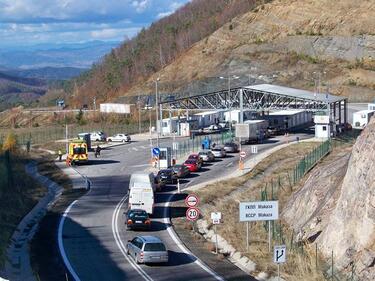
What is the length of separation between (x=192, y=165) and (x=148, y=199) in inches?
775

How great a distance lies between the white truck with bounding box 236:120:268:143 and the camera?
2960 inches

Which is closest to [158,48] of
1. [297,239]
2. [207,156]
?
[207,156]

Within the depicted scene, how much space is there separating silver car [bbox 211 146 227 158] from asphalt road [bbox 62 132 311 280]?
13.0 feet

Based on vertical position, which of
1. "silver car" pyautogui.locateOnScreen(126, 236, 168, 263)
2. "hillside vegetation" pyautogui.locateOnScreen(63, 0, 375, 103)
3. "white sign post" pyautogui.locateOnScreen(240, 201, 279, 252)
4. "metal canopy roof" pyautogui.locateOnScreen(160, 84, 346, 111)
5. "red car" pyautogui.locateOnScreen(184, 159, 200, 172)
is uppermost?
"hillside vegetation" pyautogui.locateOnScreen(63, 0, 375, 103)

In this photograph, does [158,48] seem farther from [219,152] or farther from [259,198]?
[259,198]

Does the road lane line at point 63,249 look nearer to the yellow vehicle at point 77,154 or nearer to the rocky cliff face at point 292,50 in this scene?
the yellow vehicle at point 77,154

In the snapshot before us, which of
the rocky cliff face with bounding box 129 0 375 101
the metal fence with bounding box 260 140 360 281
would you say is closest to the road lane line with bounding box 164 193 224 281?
the metal fence with bounding box 260 140 360 281

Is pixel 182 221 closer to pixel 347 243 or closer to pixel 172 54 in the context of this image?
pixel 347 243

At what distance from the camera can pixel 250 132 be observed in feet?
249

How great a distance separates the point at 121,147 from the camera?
8100 cm

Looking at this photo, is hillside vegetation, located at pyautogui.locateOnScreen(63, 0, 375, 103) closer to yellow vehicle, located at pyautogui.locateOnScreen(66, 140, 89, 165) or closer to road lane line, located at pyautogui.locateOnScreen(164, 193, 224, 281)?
yellow vehicle, located at pyautogui.locateOnScreen(66, 140, 89, 165)

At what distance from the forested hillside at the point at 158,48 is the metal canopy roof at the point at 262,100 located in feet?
215

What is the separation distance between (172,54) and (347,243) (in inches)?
5349

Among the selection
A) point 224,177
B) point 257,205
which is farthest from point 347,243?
point 224,177
